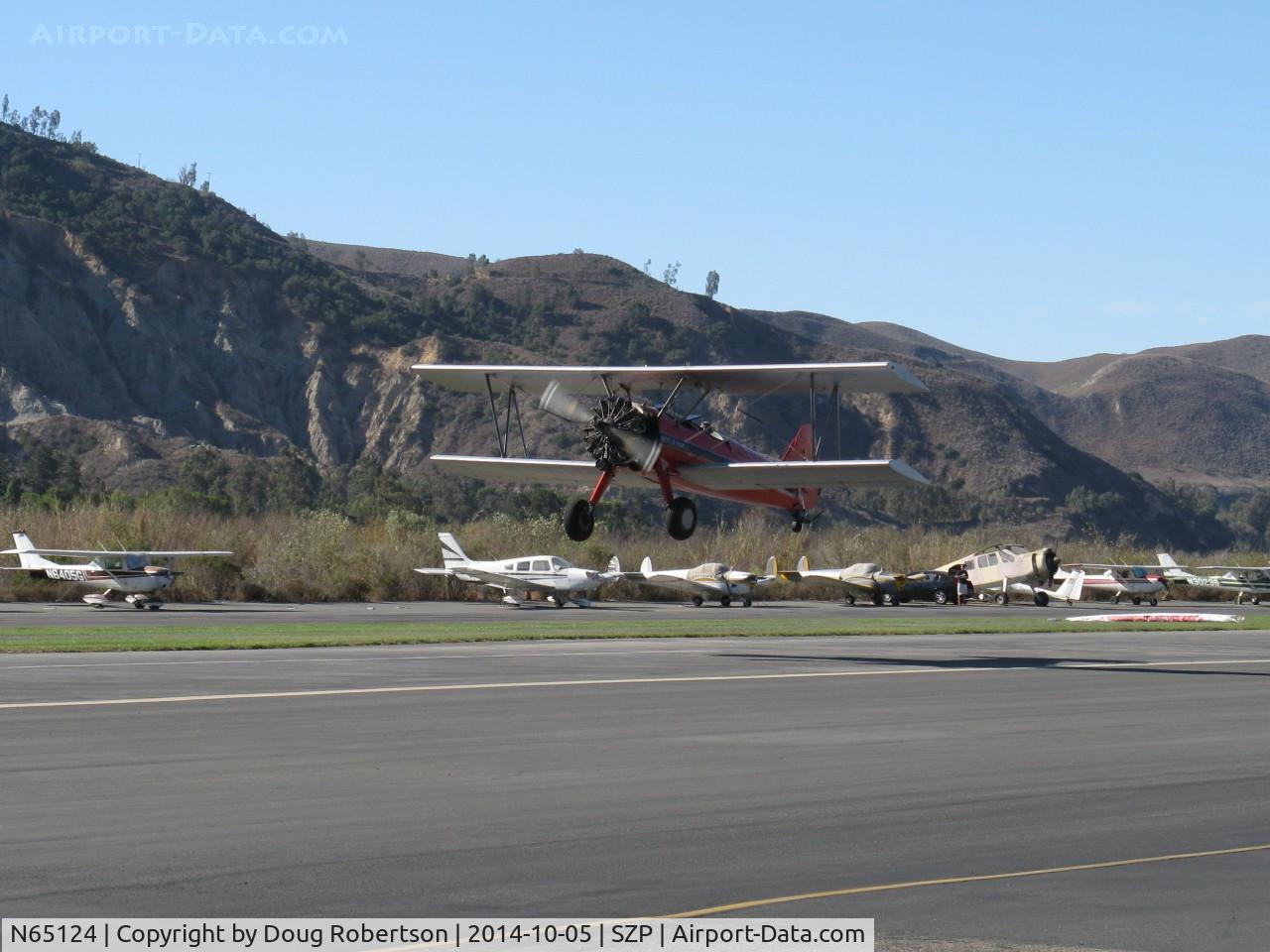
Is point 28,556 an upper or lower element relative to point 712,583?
lower

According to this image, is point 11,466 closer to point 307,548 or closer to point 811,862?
point 307,548

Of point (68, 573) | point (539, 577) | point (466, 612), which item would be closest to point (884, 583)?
point (539, 577)

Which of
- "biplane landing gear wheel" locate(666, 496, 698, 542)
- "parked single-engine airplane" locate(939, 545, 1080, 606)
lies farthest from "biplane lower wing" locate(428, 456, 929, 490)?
"parked single-engine airplane" locate(939, 545, 1080, 606)

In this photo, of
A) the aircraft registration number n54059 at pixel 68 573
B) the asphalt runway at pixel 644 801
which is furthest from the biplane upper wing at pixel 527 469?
the aircraft registration number n54059 at pixel 68 573

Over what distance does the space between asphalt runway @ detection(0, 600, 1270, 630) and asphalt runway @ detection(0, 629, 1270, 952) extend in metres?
19.7

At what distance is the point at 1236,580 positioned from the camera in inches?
2805

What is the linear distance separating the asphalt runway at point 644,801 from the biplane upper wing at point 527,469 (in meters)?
11.2

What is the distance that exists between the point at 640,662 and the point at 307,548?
37.9 m

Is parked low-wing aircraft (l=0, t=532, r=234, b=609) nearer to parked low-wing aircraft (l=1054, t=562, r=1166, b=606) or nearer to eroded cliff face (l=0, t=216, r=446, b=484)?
parked low-wing aircraft (l=1054, t=562, r=1166, b=606)

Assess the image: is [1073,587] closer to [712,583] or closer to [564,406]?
[712,583]

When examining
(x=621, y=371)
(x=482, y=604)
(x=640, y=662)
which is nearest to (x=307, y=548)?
(x=482, y=604)

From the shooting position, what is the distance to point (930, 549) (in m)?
81.4

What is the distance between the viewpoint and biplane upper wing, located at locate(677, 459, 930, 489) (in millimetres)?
32125

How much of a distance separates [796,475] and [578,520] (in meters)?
5.00
